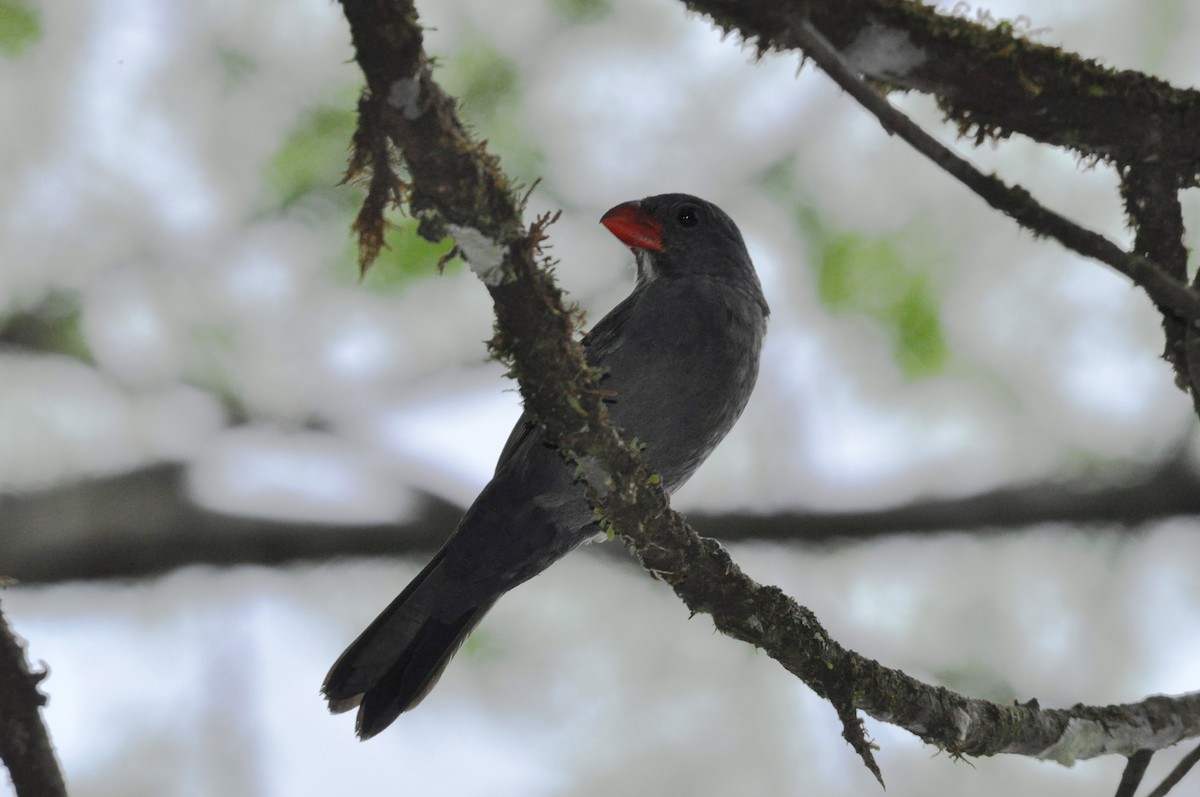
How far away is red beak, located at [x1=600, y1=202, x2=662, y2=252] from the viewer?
4.89 m

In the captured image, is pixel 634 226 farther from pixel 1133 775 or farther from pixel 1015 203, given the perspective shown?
pixel 1133 775

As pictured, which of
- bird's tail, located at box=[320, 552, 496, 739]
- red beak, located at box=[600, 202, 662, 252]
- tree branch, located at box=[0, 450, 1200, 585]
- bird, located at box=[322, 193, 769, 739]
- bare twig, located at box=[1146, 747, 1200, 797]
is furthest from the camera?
tree branch, located at box=[0, 450, 1200, 585]

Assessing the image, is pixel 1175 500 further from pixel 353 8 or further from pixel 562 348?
pixel 353 8

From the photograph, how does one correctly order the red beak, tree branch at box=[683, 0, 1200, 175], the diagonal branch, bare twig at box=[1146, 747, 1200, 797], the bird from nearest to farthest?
the diagonal branch < tree branch at box=[683, 0, 1200, 175] < bare twig at box=[1146, 747, 1200, 797] < the bird < the red beak

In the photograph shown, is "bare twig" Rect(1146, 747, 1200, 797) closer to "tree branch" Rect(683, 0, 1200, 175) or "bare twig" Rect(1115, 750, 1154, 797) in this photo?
"bare twig" Rect(1115, 750, 1154, 797)

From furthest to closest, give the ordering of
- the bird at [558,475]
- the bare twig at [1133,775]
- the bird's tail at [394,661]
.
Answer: the bird's tail at [394,661] → the bird at [558,475] → the bare twig at [1133,775]

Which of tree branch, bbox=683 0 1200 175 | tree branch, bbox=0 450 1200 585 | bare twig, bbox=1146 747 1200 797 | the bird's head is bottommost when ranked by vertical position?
bare twig, bbox=1146 747 1200 797

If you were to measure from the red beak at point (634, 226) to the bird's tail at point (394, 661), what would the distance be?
160cm

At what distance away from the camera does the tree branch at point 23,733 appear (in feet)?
7.97

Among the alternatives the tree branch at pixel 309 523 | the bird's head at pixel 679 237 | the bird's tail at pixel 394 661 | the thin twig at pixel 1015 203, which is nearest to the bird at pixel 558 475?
the bird's tail at pixel 394 661

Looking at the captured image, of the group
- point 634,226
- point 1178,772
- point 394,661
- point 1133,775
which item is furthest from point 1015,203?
point 394,661

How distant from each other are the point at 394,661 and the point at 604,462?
5.56ft

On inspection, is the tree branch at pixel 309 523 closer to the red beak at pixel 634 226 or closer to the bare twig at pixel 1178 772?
the red beak at pixel 634 226

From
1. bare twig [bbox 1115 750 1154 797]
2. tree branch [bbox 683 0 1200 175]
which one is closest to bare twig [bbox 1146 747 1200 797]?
bare twig [bbox 1115 750 1154 797]
